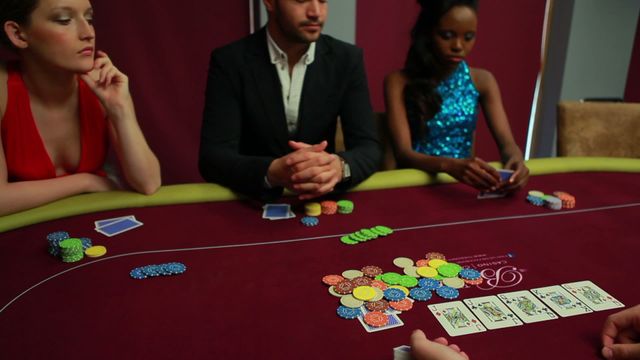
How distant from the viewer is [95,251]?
107 centimetres

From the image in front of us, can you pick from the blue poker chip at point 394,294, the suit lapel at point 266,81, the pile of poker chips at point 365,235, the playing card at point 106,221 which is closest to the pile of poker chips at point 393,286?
the blue poker chip at point 394,294

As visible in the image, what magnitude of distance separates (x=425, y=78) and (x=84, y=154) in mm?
1286

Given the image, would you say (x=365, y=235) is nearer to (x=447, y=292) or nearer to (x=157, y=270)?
(x=447, y=292)

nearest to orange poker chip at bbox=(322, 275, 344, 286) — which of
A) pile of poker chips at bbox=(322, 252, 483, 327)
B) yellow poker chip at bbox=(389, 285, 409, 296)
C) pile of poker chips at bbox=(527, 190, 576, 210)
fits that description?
pile of poker chips at bbox=(322, 252, 483, 327)

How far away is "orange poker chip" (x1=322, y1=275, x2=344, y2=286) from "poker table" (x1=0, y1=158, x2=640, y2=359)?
0.06 feet

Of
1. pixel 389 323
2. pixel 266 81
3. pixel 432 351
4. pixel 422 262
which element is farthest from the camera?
pixel 266 81

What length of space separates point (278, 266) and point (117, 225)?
448 mm

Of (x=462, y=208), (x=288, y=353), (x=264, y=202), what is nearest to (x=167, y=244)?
(x=264, y=202)

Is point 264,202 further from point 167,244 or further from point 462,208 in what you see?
point 462,208

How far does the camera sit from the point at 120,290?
37.1 inches

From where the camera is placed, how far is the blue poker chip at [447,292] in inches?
36.6

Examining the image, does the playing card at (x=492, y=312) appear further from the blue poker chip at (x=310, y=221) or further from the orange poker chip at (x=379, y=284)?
the blue poker chip at (x=310, y=221)

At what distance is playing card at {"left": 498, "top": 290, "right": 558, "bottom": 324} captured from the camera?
2.88ft

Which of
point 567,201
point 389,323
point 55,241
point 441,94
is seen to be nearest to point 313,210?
point 389,323
